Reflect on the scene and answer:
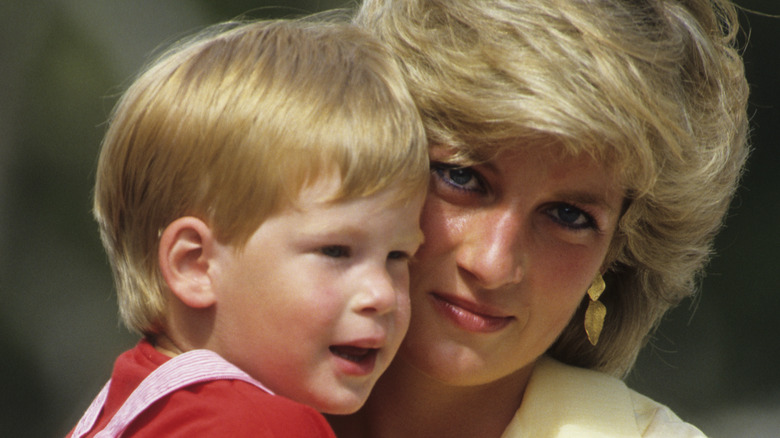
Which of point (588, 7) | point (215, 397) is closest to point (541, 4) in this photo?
point (588, 7)

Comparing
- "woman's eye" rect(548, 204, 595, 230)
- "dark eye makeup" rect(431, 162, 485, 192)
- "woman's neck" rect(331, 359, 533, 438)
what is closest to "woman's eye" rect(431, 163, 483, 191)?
"dark eye makeup" rect(431, 162, 485, 192)

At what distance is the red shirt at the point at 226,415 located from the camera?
5.08 feet

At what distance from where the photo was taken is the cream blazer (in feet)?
7.02

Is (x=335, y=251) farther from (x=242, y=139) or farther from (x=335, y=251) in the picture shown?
(x=242, y=139)

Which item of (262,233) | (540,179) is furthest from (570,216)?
(262,233)

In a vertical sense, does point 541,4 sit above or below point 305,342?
above

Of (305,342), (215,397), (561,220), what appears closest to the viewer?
(215,397)

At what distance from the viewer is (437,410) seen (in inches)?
89.5

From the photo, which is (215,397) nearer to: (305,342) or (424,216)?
(305,342)

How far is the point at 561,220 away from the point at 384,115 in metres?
0.46

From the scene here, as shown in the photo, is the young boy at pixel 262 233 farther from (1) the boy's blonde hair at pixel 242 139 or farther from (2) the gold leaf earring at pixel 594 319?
(2) the gold leaf earring at pixel 594 319

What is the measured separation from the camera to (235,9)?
13.4 feet

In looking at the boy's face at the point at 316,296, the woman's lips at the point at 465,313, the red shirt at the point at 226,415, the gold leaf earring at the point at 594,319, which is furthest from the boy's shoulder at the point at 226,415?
the gold leaf earring at the point at 594,319

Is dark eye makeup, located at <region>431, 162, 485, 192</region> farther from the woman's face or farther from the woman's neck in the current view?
the woman's neck
